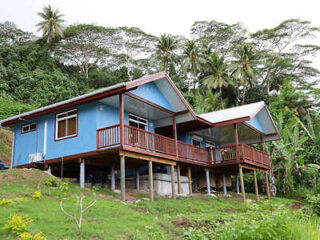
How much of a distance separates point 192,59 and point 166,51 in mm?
3561

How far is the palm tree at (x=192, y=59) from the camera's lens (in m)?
48.1

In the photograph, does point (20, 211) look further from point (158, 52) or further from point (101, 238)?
point (158, 52)

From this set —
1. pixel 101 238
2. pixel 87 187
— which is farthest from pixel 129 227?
pixel 87 187

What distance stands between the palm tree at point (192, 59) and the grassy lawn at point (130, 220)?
3503 cm

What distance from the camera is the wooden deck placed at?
14945mm

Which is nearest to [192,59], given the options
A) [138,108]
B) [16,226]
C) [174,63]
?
[174,63]

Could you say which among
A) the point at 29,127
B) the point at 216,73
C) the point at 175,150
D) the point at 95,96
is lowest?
the point at 175,150

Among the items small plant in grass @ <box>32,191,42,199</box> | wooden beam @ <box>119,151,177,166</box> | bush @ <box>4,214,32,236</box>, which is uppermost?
wooden beam @ <box>119,151,177,166</box>

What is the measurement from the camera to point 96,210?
10961 mm

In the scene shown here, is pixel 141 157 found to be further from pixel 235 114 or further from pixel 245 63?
pixel 245 63

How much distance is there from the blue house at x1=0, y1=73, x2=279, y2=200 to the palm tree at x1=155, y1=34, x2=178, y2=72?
27449 mm

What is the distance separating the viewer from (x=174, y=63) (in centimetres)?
5034

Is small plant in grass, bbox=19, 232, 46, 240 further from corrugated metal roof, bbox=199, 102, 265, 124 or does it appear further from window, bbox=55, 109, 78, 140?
corrugated metal roof, bbox=199, 102, 265, 124

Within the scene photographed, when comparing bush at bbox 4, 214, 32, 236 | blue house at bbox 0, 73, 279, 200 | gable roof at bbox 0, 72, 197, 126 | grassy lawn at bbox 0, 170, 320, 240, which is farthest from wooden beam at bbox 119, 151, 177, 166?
bush at bbox 4, 214, 32, 236
